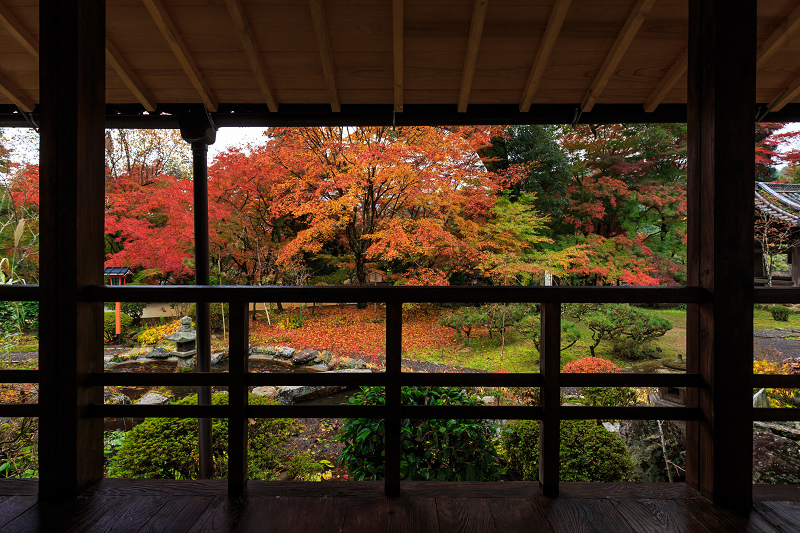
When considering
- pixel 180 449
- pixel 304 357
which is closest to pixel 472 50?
pixel 180 449

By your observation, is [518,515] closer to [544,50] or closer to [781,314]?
[544,50]

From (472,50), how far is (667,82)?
1072 mm

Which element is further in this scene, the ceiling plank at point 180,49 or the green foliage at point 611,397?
the green foliage at point 611,397

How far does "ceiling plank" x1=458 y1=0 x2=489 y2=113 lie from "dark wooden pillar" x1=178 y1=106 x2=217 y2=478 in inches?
59.6

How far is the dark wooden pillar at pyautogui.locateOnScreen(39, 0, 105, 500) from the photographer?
1408 millimetres

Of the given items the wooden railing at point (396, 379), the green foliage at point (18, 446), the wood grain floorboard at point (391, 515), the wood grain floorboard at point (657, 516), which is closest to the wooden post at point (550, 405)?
the wooden railing at point (396, 379)

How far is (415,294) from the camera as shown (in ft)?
4.80

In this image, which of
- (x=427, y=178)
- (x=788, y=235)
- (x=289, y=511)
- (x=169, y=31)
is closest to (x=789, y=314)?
(x=788, y=235)

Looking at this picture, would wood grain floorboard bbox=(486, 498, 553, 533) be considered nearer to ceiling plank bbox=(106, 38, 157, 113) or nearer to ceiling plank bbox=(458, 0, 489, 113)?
ceiling plank bbox=(458, 0, 489, 113)

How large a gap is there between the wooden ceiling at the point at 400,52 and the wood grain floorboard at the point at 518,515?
189 centimetres

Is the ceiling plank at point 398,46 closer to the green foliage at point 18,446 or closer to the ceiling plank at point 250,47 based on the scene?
the ceiling plank at point 250,47

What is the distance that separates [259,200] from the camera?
680 cm

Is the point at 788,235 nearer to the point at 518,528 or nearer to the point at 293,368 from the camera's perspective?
the point at 518,528

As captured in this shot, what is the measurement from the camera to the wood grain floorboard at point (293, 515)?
126cm
